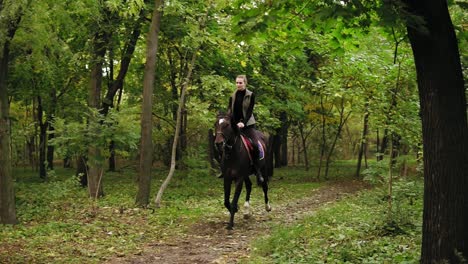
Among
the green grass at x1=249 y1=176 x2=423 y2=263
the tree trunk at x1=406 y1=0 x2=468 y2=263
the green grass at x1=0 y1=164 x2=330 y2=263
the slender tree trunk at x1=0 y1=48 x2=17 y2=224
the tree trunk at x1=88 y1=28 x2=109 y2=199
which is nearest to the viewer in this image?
the tree trunk at x1=406 y1=0 x2=468 y2=263

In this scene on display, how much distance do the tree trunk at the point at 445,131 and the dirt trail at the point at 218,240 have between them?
12.3 feet

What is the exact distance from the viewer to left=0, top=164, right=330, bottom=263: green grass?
29.6ft

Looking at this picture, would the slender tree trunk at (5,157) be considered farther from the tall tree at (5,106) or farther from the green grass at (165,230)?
the green grass at (165,230)

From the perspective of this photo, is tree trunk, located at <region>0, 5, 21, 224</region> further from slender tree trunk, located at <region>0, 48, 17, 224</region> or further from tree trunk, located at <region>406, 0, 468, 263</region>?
tree trunk, located at <region>406, 0, 468, 263</region>

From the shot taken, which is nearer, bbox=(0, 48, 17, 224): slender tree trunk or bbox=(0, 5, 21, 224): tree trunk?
bbox=(0, 5, 21, 224): tree trunk

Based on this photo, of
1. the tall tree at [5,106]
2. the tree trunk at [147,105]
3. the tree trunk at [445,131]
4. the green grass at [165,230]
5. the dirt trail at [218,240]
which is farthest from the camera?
the tree trunk at [147,105]

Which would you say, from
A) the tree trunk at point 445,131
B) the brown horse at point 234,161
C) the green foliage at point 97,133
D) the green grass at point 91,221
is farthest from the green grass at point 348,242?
the green foliage at point 97,133

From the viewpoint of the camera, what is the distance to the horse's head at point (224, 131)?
1080cm

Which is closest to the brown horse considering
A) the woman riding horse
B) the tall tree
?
the woman riding horse

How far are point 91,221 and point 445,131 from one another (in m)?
9.35

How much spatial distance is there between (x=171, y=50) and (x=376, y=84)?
13776mm

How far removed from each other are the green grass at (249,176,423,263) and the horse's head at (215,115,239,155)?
8.15 feet

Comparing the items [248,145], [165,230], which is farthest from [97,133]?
[248,145]

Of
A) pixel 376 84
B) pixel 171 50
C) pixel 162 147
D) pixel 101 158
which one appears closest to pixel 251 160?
pixel 376 84
